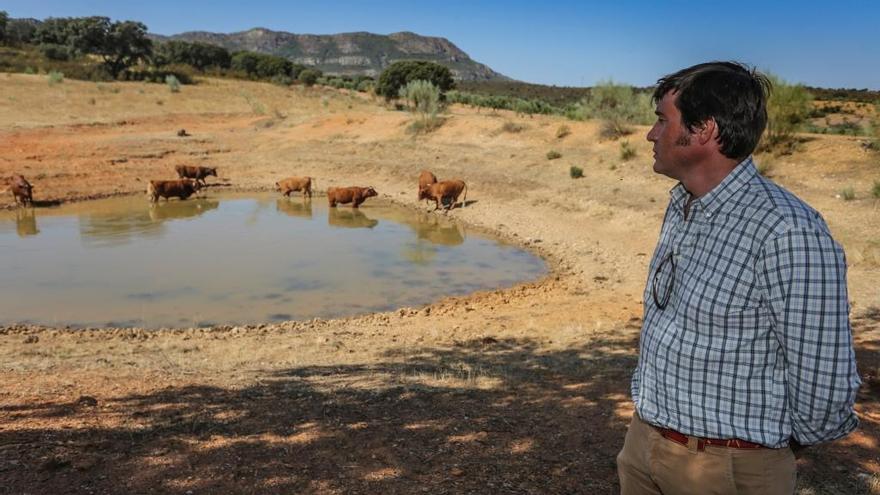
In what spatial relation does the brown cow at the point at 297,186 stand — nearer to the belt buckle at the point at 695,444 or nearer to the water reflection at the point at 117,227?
the water reflection at the point at 117,227

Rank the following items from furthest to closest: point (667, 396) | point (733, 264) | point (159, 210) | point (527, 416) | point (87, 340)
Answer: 1. point (159, 210)
2. point (87, 340)
3. point (527, 416)
4. point (667, 396)
5. point (733, 264)

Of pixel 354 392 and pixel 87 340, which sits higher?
pixel 354 392

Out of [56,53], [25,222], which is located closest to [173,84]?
[56,53]

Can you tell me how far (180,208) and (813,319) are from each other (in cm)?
1946

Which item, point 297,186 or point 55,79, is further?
point 55,79

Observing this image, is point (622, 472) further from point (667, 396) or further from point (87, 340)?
point (87, 340)

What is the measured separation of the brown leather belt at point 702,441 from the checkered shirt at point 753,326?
31 millimetres

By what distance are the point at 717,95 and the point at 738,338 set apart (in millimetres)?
702

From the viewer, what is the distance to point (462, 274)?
500 inches

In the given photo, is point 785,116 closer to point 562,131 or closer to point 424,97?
point 562,131

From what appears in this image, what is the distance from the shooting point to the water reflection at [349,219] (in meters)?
16.9

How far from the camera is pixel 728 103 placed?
1.82 metres

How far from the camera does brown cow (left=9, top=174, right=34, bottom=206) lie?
17.6 metres

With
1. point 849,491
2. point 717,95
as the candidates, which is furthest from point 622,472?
point 849,491
